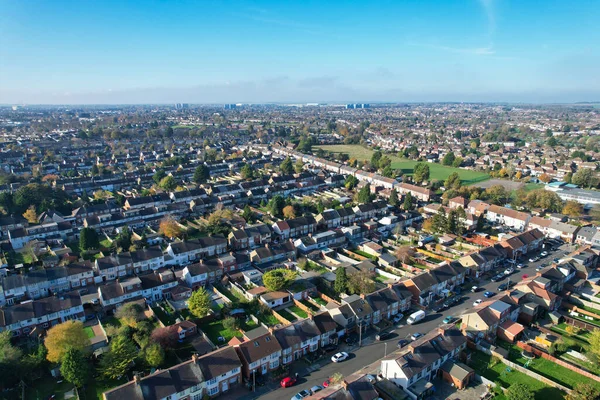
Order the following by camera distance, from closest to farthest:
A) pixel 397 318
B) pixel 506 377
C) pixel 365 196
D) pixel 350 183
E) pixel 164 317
→ pixel 506 377 < pixel 397 318 < pixel 164 317 < pixel 365 196 < pixel 350 183

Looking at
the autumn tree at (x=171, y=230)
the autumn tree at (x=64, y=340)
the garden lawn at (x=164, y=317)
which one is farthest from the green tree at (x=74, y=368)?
the autumn tree at (x=171, y=230)

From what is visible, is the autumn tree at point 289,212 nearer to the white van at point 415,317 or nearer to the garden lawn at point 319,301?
the garden lawn at point 319,301

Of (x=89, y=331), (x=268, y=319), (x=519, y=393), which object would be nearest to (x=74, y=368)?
(x=89, y=331)

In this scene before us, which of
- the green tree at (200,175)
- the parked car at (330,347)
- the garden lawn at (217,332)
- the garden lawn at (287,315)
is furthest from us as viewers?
the green tree at (200,175)

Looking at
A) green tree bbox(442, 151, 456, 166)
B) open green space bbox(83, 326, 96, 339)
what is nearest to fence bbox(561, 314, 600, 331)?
open green space bbox(83, 326, 96, 339)

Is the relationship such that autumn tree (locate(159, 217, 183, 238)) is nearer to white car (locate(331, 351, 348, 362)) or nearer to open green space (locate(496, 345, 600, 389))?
white car (locate(331, 351, 348, 362))

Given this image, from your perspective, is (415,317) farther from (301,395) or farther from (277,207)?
(277,207)
